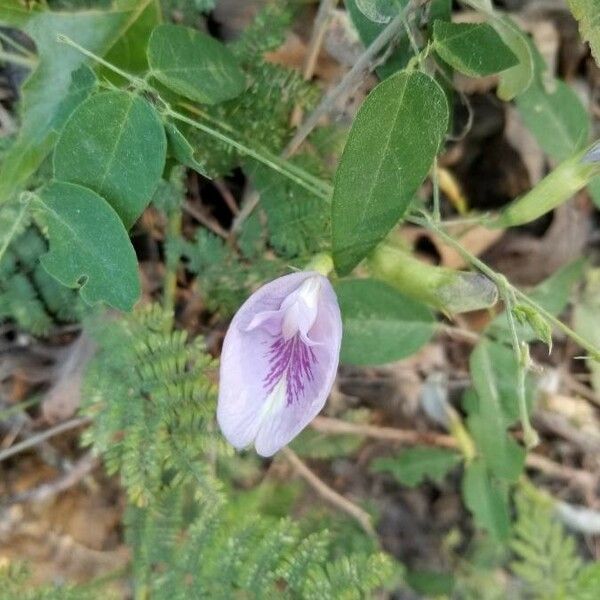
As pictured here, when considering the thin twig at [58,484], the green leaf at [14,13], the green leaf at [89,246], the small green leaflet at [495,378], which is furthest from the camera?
the thin twig at [58,484]

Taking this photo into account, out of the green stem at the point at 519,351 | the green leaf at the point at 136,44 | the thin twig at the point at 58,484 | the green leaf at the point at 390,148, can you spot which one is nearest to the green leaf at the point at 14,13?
the green leaf at the point at 136,44

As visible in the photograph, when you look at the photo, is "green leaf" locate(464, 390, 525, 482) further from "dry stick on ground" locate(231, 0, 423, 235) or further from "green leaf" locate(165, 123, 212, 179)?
"green leaf" locate(165, 123, 212, 179)

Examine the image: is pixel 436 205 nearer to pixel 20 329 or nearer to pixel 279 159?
pixel 279 159

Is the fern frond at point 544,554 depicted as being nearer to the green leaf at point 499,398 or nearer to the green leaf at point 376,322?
the green leaf at point 499,398

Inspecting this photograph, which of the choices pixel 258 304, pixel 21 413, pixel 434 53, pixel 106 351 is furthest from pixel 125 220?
pixel 21 413

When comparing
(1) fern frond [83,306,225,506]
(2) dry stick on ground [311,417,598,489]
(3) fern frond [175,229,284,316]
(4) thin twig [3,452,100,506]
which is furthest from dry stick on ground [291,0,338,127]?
(4) thin twig [3,452,100,506]

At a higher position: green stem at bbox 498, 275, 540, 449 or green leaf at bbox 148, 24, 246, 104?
green stem at bbox 498, 275, 540, 449

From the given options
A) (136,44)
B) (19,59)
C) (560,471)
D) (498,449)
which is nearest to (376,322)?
(498,449)

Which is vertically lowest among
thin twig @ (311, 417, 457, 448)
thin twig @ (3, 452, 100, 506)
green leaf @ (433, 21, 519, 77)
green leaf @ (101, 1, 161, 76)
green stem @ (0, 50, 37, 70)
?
thin twig @ (3, 452, 100, 506)
